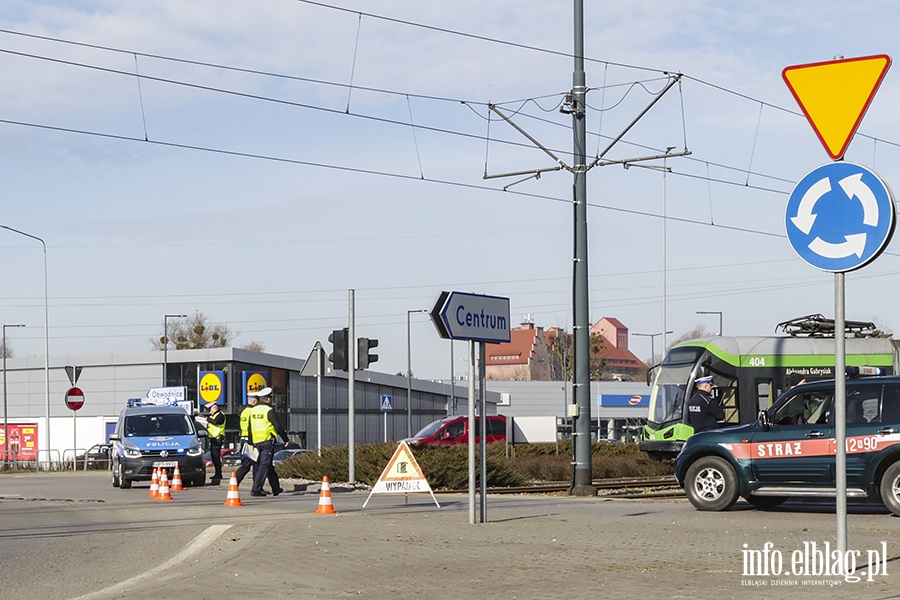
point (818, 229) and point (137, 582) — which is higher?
point (818, 229)

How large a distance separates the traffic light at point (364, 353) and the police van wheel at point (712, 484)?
8.36 m

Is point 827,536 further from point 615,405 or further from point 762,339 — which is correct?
point 615,405

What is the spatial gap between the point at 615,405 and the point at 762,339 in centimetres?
6782

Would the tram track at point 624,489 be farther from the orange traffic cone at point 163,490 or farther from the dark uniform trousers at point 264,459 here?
the orange traffic cone at point 163,490

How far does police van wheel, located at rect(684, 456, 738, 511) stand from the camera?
55.1ft

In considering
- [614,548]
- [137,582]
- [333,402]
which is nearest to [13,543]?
[137,582]

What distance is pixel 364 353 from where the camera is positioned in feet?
79.2

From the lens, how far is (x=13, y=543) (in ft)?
46.4

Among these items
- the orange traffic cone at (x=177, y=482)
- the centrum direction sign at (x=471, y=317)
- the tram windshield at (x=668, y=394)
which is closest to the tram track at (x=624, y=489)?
the tram windshield at (x=668, y=394)

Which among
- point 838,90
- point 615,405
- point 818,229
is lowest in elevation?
point 615,405

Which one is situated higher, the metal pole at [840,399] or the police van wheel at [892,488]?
the metal pole at [840,399]

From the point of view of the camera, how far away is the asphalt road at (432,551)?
9.32 metres

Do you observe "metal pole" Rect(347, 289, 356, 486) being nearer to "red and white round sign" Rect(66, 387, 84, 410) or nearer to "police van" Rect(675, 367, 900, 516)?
"police van" Rect(675, 367, 900, 516)

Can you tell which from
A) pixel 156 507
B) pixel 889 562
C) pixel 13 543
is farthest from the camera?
pixel 156 507
